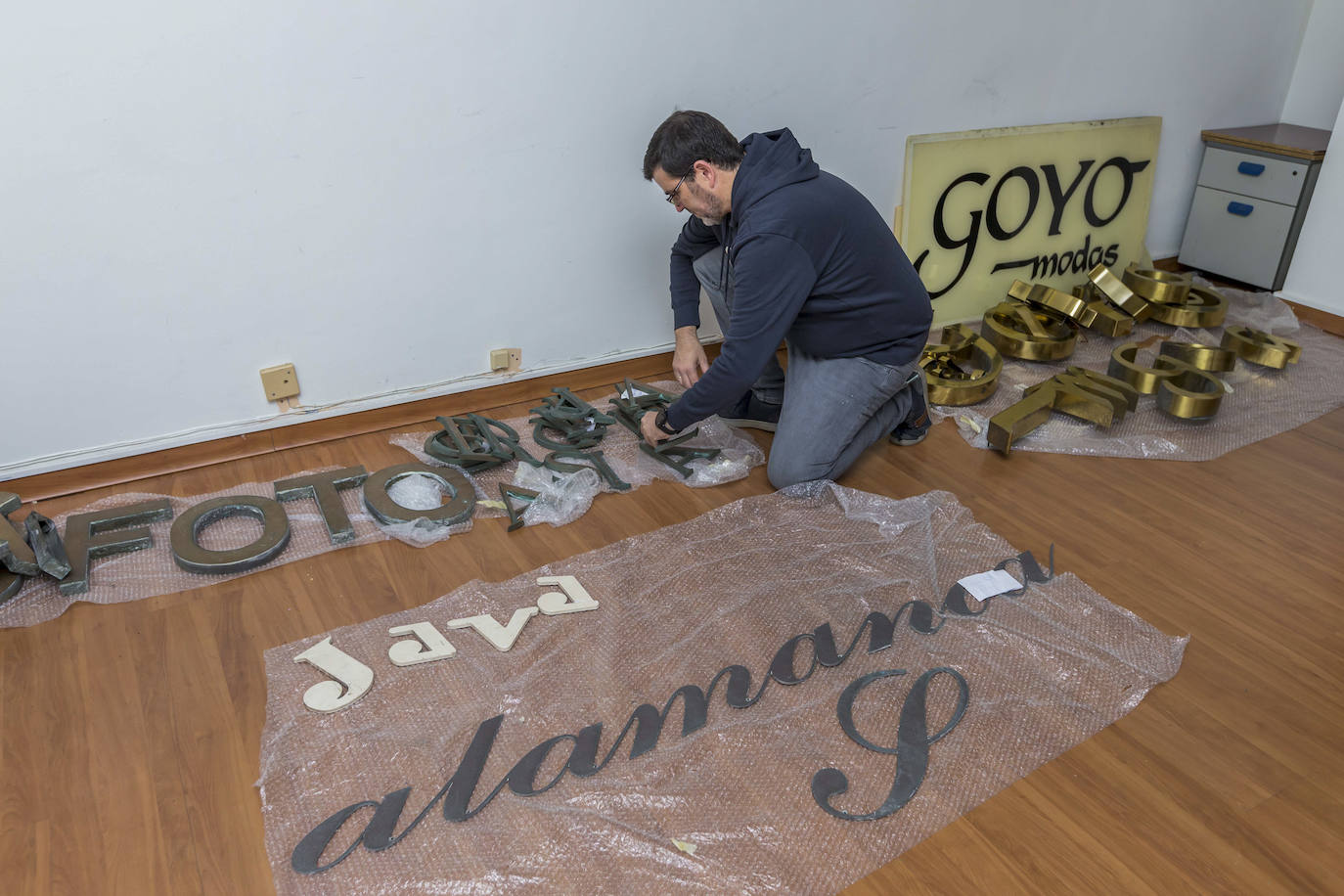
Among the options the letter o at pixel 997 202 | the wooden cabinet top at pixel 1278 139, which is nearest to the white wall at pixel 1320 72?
the wooden cabinet top at pixel 1278 139

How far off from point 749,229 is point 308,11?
43.8 inches

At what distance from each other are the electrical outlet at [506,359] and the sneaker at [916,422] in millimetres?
1104

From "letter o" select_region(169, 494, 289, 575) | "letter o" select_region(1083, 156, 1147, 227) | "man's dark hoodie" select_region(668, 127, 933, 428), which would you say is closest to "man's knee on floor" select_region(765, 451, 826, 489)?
"man's dark hoodie" select_region(668, 127, 933, 428)

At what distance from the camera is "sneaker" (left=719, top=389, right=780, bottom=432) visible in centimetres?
267

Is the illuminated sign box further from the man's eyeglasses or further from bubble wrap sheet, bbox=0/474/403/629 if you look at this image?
bubble wrap sheet, bbox=0/474/403/629

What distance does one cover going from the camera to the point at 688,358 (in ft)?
8.16

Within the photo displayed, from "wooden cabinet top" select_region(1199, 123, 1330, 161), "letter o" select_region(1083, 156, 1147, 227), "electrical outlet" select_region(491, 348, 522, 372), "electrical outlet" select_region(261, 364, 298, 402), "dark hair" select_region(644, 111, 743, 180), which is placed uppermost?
"dark hair" select_region(644, 111, 743, 180)

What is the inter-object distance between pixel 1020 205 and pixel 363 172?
7.63 feet

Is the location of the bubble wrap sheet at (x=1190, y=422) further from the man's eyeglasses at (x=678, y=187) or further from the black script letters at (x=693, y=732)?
the man's eyeglasses at (x=678, y=187)

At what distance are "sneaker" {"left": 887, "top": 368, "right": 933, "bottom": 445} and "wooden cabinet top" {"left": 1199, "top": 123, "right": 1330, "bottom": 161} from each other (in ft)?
6.64

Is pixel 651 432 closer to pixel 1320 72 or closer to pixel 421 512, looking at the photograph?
pixel 421 512

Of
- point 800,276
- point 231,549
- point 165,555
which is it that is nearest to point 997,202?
point 800,276

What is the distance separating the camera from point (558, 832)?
1.41 m

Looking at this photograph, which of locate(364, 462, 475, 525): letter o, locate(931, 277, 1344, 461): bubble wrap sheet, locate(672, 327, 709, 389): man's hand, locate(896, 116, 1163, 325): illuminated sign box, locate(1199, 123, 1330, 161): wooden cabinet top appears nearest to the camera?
locate(364, 462, 475, 525): letter o
